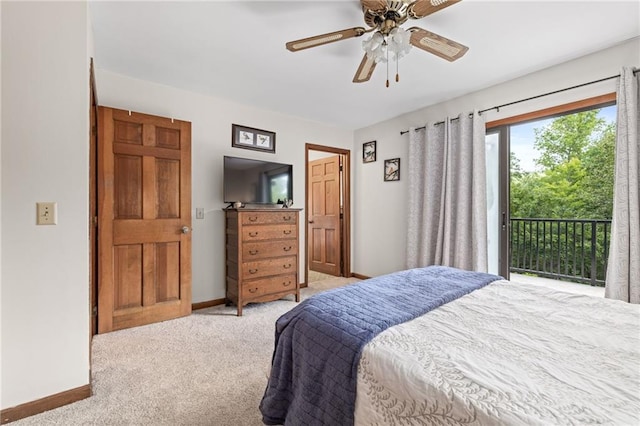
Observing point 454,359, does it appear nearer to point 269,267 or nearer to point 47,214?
point 47,214

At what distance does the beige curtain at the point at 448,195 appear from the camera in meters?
3.14

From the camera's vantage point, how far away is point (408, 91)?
3.29 meters

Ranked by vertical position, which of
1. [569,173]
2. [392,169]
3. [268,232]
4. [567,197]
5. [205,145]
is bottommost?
[268,232]

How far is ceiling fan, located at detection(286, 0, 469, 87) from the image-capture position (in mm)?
1695

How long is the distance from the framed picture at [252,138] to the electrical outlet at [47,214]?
217 centimetres

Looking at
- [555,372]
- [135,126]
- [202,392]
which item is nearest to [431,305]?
[555,372]

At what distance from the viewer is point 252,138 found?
12.4ft

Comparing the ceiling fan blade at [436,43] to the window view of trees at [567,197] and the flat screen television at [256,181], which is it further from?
the flat screen television at [256,181]

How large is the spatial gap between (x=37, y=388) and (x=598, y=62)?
4.69m

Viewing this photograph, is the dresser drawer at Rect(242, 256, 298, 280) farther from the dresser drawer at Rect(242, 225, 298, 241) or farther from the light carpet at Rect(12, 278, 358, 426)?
the light carpet at Rect(12, 278, 358, 426)

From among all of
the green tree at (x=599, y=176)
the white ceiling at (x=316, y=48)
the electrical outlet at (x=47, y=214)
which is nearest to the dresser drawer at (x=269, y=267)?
the electrical outlet at (x=47, y=214)

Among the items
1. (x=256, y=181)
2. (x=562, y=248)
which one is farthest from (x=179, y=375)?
(x=562, y=248)

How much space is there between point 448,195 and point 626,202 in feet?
4.74

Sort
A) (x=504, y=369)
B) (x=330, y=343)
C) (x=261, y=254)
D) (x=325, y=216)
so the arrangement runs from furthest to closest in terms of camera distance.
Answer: (x=325, y=216) → (x=261, y=254) → (x=330, y=343) → (x=504, y=369)
